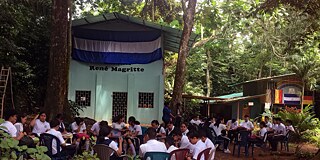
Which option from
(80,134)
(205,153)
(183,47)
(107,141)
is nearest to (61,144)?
(107,141)

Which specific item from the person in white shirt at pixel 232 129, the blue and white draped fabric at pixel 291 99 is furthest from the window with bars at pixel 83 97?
the blue and white draped fabric at pixel 291 99

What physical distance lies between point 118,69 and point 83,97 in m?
2.14

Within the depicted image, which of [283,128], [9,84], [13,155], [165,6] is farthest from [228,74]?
[13,155]

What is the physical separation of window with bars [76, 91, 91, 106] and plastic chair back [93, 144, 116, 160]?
12160 mm

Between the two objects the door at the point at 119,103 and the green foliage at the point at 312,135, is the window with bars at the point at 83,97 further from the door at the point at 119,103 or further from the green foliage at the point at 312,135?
the green foliage at the point at 312,135

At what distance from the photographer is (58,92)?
1116 centimetres

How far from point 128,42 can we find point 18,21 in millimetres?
6574

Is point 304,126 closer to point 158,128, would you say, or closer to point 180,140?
point 158,128

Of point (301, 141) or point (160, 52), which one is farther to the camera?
point (160, 52)

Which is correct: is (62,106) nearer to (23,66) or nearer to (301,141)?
(23,66)

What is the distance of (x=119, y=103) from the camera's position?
1855cm

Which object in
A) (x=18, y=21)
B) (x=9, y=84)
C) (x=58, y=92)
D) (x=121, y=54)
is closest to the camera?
(x=58, y=92)

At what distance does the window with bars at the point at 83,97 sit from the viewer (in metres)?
18.2

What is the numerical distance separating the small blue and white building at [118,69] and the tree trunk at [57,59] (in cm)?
613
